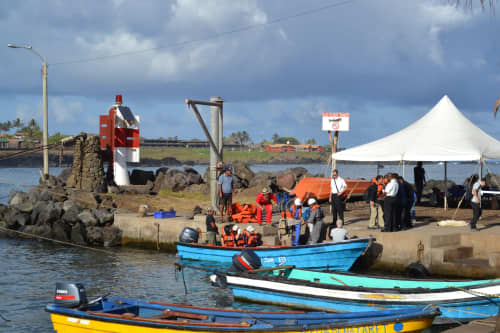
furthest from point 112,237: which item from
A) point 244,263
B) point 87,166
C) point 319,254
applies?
point 244,263

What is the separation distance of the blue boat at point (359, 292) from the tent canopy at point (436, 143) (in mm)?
8172

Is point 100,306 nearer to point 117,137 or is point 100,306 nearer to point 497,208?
point 497,208

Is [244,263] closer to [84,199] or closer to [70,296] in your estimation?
[70,296]

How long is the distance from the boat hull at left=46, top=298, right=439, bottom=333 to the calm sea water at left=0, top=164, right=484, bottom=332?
242 cm

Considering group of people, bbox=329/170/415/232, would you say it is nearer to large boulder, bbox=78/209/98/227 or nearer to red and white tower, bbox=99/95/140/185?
large boulder, bbox=78/209/98/227

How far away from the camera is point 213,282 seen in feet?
49.8

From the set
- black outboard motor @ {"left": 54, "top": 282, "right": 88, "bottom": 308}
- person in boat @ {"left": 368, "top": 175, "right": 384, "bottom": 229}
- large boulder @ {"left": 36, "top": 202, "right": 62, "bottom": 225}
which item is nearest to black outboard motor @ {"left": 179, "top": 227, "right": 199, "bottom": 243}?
person in boat @ {"left": 368, "top": 175, "right": 384, "bottom": 229}

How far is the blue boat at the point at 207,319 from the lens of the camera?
10.9 metres

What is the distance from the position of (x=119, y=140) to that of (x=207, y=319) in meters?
28.2

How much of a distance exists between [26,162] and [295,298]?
469 feet

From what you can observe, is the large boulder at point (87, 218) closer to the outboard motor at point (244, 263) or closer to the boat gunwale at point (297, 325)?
the outboard motor at point (244, 263)

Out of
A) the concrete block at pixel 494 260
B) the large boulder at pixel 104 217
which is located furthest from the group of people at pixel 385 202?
the large boulder at pixel 104 217

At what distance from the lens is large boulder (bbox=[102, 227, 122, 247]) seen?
85.6 ft

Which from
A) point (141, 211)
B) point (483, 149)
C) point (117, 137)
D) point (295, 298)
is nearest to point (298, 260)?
point (295, 298)
